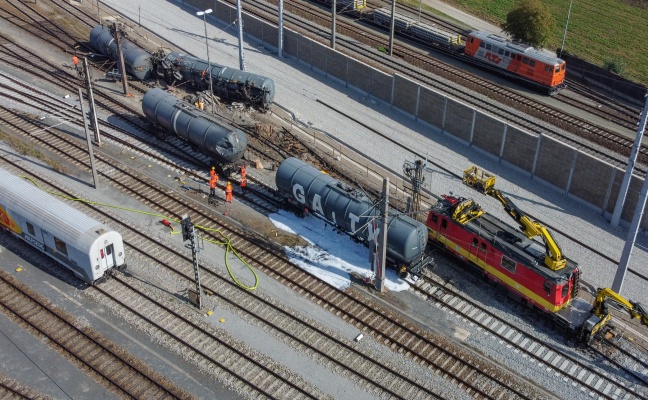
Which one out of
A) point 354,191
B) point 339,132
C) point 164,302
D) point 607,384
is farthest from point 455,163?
point 164,302

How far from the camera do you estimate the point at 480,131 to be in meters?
44.8

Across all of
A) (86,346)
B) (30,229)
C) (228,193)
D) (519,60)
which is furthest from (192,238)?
(519,60)

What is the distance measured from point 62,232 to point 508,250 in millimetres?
21127

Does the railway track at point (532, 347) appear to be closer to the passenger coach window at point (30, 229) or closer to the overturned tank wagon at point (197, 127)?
the overturned tank wagon at point (197, 127)

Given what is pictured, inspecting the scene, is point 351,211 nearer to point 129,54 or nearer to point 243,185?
point 243,185

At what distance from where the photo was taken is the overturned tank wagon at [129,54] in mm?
51062

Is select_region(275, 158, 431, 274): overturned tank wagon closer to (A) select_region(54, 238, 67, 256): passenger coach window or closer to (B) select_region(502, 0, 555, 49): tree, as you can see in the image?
(A) select_region(54, 238, 67, 256): passenger coach window

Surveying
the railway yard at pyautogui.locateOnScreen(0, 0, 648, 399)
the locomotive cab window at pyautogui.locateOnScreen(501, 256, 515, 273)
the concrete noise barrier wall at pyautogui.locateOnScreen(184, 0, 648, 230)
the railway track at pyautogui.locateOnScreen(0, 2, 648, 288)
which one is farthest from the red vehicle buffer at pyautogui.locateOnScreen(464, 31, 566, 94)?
the locomotive cab window at pyautogui.locateOnScreen(501, 256, 515, 273)

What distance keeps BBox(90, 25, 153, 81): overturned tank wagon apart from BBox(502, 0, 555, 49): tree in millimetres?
30750

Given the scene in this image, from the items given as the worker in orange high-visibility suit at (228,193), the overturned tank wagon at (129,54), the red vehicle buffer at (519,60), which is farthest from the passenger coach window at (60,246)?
the red vehicle buffer at (519,60)

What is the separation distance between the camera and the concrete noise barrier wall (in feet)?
129

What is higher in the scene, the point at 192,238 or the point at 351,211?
the point at 192,238

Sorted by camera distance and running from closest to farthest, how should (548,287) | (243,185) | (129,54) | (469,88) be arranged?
(548,287), (243,185), (129,54), (469,88)

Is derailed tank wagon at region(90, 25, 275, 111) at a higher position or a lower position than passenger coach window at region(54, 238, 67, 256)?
higher
